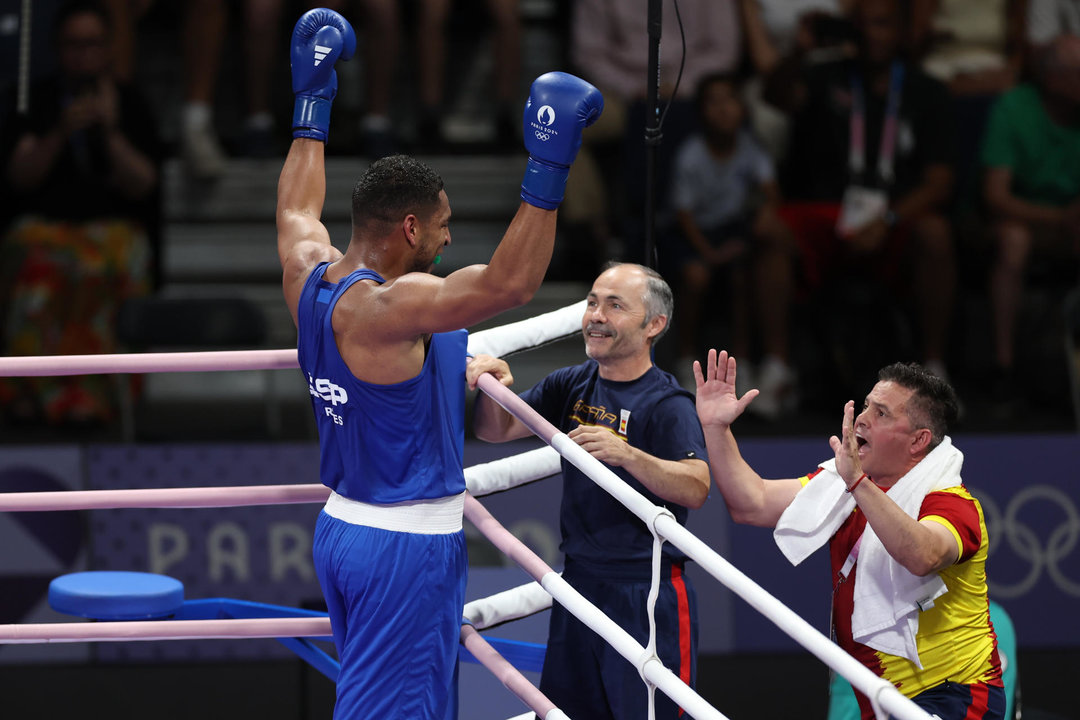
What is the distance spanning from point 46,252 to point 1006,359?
4.84 m

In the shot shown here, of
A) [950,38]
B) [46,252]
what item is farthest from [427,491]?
[950,38]

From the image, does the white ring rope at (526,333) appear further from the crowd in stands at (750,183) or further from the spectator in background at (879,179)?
the spectator in background at (879,179)

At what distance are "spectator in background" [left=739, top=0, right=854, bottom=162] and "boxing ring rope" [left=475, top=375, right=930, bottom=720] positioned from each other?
173 inches

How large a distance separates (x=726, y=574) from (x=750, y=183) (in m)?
4.70

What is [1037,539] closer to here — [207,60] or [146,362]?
[146,362]

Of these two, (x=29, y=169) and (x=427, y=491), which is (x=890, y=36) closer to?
(x=29, y=169)

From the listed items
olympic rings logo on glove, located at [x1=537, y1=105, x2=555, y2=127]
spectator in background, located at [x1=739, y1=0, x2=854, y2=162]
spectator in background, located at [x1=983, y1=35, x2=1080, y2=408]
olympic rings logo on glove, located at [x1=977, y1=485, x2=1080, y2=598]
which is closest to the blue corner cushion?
olympic rings logo on glove, located at [x1=537, y1=105, x2=555, y2=127]

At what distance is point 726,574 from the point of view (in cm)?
241

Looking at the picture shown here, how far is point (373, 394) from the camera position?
2.75 metres

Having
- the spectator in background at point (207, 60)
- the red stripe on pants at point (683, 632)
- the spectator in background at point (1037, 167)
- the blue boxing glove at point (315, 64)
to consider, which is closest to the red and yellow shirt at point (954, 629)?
the red stripe on pants at point (683, 632)

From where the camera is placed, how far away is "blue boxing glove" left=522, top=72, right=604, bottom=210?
8.41 ft

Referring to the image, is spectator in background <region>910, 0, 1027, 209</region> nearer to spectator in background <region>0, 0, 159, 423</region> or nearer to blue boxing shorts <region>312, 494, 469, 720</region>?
spectator in background <region>0, 0, 159, 423</region>

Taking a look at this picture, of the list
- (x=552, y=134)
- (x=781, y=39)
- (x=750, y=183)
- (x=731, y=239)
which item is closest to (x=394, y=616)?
(x=552, y=134)

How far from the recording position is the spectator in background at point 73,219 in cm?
641
